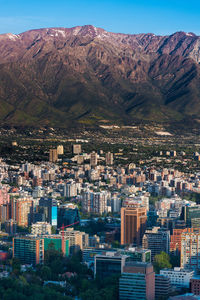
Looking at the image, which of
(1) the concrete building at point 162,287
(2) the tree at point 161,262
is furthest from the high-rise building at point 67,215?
(1) the concrete building at point 162,287

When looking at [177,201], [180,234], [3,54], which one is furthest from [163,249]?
[3,54]

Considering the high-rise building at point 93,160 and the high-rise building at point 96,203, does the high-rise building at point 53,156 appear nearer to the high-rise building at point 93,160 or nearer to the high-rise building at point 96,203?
the high-rise building at point 93,160

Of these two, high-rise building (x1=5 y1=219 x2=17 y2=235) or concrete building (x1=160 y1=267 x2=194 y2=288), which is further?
high-rise building (x1=5 y1=219 x2=17 y2=235)

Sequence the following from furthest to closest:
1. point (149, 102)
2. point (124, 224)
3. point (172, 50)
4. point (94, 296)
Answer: point (172, 50), point (149, 102), point (124, 224), point (94, 296)

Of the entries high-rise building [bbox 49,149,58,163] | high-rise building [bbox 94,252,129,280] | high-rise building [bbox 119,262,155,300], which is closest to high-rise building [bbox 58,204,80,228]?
high-rise building [bbox 94,252,129,280]

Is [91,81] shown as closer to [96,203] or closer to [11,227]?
[96,203]

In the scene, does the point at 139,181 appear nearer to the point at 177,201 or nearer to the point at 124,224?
the point at 177,201

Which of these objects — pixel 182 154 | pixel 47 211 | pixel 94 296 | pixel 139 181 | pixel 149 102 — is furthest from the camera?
pixel 149 102

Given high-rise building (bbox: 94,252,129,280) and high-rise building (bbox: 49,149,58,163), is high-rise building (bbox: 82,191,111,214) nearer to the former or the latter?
high-rise building (bbox: 94,252,129,280)
